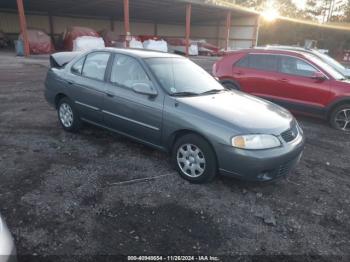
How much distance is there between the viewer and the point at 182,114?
3.92 metres

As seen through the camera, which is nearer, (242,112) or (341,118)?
(242,112)

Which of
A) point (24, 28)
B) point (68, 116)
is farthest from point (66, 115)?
point (24, 28)

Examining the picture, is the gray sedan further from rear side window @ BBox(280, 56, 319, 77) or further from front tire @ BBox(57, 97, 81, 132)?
rear side window @ BBox(280, 56, 319, 77)

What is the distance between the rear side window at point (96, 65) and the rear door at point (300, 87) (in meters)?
4.38

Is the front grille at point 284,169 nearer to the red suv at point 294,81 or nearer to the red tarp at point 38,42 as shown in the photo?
the red suv at point 294,81

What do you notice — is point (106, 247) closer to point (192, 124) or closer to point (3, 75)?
point (192, 124)

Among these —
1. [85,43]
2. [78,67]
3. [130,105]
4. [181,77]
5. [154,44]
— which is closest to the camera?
[130,105]

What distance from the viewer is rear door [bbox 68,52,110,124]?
4.89 meters

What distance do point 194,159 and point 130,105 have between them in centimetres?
127

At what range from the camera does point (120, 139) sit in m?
5.43

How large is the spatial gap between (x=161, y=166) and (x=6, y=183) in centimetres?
202

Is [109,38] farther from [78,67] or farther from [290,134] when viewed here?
[290,134]

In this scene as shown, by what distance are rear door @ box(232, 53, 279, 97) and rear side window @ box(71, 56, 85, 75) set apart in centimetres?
421

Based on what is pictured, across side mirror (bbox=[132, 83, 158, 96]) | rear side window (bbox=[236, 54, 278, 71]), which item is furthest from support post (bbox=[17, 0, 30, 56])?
side mirror (bbox=[132, 83, 158, 96])
